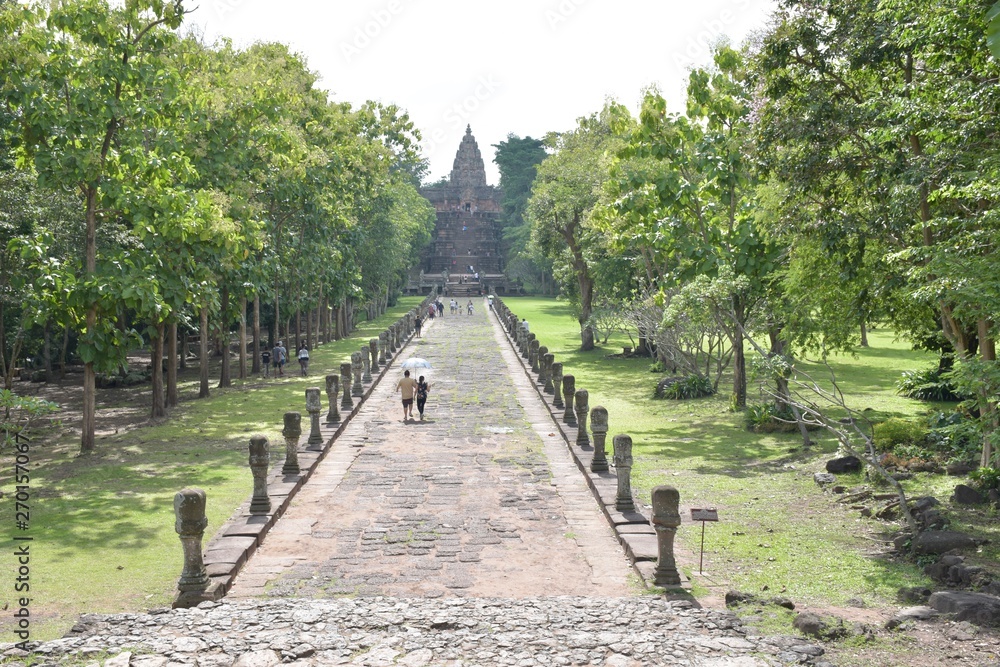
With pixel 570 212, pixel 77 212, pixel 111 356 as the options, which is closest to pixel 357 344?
pixel 570 212

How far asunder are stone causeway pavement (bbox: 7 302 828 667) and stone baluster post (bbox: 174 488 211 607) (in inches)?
13.6

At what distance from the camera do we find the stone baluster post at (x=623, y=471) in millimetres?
10633

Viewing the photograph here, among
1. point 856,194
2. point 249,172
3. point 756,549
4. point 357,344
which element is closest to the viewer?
point 756,549

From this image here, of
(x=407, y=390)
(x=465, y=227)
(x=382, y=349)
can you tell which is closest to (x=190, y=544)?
(x=407, y=390)

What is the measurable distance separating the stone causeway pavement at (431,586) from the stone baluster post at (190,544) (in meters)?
0.35

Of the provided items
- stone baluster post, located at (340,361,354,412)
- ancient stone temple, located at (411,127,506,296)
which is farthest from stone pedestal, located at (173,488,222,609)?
ancient stone temple, located at (411,127,506,296)

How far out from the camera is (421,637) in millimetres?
6645

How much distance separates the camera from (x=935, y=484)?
11.7m

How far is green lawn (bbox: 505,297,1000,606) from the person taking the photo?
8.58 metres

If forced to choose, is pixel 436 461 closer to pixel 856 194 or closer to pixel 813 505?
pixel 813 505

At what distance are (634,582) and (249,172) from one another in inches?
651

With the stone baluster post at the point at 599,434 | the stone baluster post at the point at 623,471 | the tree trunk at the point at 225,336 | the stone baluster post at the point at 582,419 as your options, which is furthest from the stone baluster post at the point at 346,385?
the stone baluster post at the point at 623,471

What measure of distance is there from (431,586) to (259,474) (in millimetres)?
3383

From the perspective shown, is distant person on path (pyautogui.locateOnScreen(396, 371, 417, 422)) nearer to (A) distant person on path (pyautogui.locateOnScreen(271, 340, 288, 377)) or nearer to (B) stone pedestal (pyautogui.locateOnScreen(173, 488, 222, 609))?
(A) distant person on path (pyautogui.locateOnScreen(271, 340, 288, 377))
